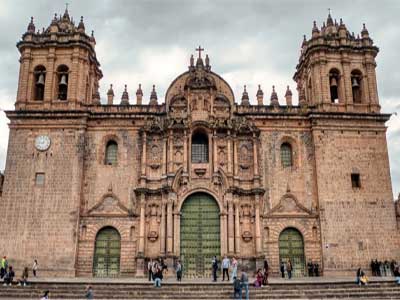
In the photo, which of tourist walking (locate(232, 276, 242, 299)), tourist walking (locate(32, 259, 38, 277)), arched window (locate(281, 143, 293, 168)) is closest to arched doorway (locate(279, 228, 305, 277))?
arched window (locate(281, 143, 293, 168))

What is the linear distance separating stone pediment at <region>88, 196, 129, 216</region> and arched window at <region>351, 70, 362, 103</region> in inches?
656

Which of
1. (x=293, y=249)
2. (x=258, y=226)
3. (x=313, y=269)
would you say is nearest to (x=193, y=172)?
(x=258, y=226)

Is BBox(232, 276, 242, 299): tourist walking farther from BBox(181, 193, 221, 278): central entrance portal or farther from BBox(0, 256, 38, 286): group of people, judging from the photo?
BBox(0, 256, 38, 286): group of people

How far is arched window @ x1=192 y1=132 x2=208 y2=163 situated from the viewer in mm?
28539

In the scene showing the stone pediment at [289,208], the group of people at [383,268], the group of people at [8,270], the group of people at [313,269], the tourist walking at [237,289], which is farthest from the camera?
the stone pediment at [289,208]

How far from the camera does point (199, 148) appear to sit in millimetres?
28969

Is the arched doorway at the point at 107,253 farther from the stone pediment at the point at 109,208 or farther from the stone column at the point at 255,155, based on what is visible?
the stone column at the point at 255,155

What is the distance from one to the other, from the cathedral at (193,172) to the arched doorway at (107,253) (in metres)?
0.06

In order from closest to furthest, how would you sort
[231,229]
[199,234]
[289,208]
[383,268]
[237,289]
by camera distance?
[237,289] → [383,268] → [231,229] → [199,234] → [289,208]

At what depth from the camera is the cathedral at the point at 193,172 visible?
26.3 metres

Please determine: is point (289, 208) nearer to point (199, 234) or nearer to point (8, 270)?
point (199, 234)

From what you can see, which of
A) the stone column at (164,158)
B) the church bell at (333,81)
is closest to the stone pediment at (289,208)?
the stone column at (164,158)

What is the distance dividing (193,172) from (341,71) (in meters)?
11.9

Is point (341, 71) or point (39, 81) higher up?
point (341, 71)
